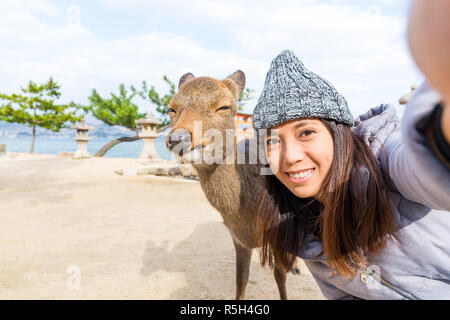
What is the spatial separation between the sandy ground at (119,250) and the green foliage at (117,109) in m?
12.7

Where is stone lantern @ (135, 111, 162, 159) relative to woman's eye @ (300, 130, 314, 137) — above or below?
above

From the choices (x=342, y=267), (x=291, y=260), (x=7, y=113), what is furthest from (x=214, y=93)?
(x=7, y=113)

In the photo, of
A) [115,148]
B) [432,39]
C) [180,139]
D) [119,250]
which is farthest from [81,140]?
[115,148]

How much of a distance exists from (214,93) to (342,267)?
4.87 ft

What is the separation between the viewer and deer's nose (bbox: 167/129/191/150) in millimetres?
1736

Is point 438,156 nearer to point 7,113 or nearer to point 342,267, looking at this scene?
point 342,267

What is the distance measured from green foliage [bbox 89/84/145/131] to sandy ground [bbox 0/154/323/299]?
12.7 meters

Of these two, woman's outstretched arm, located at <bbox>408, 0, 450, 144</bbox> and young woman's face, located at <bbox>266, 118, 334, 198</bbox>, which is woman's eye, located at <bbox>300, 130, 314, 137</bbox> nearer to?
young woman's face, located at <bbox>266, 118, 334, 198</bbox>

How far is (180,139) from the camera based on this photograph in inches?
68.4

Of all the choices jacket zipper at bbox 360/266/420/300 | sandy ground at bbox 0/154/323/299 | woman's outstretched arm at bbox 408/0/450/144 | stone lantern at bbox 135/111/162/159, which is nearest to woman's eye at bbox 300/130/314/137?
jacket zipper at bbox 360/266/420/300

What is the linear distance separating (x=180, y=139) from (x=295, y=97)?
84cm

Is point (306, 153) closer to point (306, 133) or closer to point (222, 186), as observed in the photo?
point (306, 133)
